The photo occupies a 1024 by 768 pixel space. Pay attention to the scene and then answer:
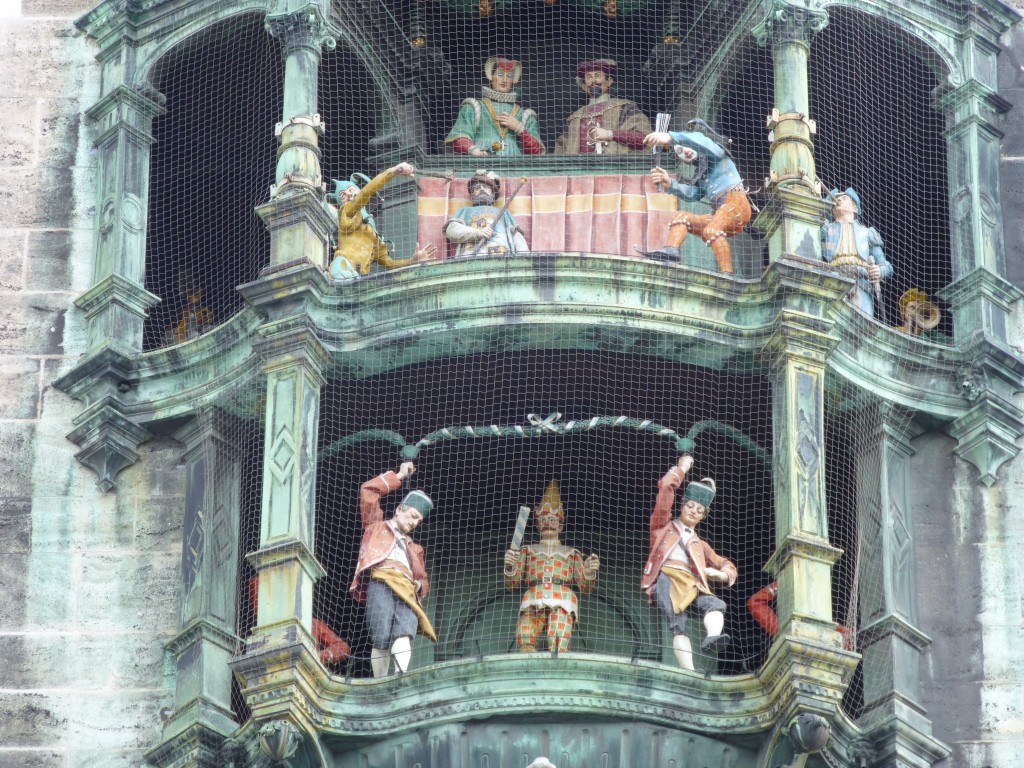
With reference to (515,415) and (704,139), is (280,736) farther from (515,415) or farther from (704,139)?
(704,139)

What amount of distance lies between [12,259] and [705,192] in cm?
638

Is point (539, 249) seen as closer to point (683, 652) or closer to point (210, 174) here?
point (210, 174)

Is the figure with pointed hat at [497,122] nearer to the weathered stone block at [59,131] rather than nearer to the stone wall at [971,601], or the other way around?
the weathered stone block at [59,131]

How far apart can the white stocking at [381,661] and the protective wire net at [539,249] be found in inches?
5.9

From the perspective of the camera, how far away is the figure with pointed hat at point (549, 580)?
32.7 meters

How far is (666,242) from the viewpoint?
113ft

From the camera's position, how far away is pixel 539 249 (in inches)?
1372

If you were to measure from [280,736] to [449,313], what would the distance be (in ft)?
14.2

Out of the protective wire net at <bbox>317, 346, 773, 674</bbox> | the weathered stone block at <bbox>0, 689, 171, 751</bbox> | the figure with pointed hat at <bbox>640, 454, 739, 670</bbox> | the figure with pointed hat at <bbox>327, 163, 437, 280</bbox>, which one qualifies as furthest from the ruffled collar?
the weathered stone block at <bbox>0, 689, 171, 751</bbox>

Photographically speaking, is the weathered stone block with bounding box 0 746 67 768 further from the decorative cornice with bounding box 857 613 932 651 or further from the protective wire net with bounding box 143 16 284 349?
the decorative cornice with bounding box 857 613 932 651

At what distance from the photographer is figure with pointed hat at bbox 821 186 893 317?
34312mm

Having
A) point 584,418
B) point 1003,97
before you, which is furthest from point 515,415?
point 1003,97

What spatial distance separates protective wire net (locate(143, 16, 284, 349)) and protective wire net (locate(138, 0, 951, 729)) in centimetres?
2

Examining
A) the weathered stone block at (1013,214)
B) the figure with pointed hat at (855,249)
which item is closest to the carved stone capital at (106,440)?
the figure with pointed hat at (855,249)
